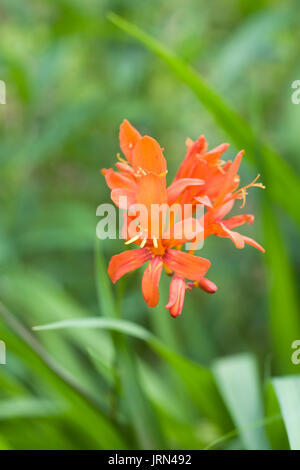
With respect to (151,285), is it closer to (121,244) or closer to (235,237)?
(235,237)

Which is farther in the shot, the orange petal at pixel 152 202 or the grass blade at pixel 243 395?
the grass blade at pixel 243 395

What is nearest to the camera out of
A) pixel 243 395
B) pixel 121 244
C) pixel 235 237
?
pixel 235 237

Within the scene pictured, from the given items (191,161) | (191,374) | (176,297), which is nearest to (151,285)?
(176,297)

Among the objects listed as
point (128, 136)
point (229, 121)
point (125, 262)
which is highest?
point (229, 121)

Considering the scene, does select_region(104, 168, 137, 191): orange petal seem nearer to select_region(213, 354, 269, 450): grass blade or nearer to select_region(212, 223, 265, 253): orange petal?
select_region(212, 223, 265, 253): orange petal

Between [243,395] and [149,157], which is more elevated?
[149,157]

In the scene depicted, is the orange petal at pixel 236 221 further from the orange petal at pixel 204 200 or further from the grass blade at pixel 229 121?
the grass blade at pixel 229 121

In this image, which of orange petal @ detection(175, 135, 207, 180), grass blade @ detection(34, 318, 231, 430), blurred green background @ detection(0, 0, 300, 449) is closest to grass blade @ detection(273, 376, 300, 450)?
blurred green background @ detection(0, 0, 300, 449)

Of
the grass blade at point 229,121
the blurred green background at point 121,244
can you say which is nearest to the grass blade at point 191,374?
the blurred green background at point 121,244
